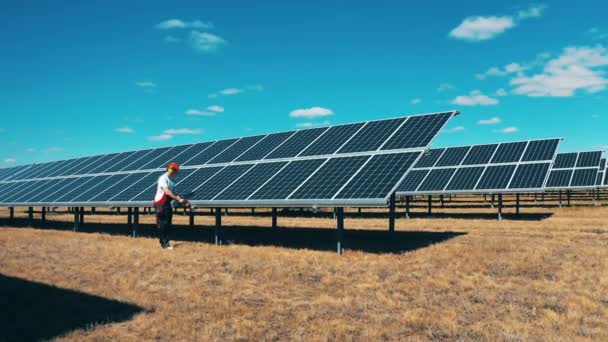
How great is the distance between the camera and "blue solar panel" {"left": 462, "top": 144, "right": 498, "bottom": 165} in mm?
29888

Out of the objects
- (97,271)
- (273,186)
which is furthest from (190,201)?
(97,271)

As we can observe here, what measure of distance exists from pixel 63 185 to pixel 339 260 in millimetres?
18835

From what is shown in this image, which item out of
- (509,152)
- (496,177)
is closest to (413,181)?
(496,177)

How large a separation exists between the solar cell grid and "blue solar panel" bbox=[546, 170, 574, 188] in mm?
12031

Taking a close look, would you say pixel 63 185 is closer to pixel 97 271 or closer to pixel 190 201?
pixel 190 201

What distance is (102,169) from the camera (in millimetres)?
25594

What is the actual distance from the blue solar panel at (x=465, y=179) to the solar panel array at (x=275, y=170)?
11.0 meters

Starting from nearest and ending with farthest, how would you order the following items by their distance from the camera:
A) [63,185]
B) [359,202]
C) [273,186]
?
[359,202] → [273,186] → [63,185]

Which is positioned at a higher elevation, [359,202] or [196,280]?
[359,202]

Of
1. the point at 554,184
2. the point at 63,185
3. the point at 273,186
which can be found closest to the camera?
the point at 273,186

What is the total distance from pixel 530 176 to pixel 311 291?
69.8 ft

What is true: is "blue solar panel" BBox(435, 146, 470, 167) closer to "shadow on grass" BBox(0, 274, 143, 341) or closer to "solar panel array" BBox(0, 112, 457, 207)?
"solar panel array" BBox(0, 112, 457, 207)

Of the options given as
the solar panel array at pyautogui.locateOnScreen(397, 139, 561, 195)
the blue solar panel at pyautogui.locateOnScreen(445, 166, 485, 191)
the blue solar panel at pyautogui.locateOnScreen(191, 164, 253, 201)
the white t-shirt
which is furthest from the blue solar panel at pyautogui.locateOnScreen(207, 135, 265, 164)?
the blue solar panel at pyautogui.locateOnScreen(445, 166, 485, 191)

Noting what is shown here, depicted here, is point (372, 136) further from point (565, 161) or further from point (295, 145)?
point (565, 161)
